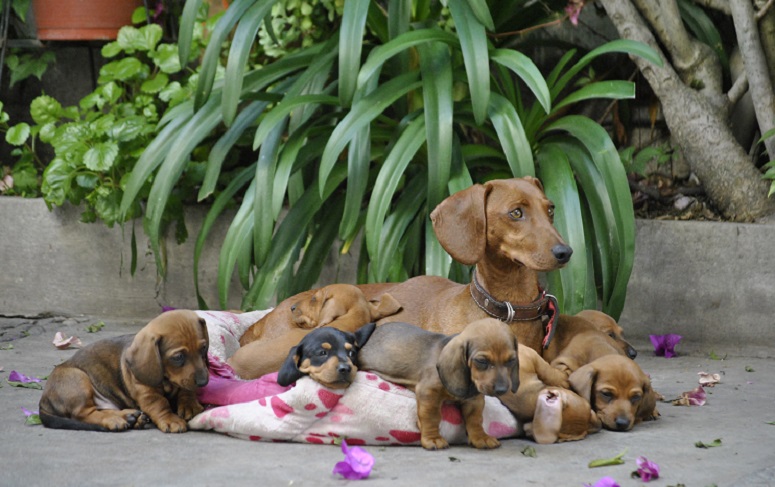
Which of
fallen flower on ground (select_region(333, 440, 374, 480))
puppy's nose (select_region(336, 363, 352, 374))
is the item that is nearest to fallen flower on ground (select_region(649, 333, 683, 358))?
puppy's nose (select_region(336, 363, 352, 374))

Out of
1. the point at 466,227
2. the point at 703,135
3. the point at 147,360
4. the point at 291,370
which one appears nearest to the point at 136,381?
the point at 147,360

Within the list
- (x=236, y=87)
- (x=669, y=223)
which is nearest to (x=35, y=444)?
(x=236, y=87)

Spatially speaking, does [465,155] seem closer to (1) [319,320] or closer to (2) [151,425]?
(1) [319,320]

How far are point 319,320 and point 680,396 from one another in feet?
4.34

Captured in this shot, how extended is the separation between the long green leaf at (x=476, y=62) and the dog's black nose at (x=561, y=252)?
1.08m

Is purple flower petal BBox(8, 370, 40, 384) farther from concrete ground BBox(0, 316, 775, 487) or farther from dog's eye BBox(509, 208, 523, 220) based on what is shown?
dog's eye BBox(509, 208, 523, 220)

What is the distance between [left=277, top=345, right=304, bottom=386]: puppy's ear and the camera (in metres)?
3.09

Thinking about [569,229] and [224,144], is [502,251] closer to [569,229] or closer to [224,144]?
[569,229]

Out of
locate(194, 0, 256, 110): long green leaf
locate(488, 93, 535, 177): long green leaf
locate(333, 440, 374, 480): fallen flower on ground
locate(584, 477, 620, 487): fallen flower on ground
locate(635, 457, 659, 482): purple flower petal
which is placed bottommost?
locate(635, 457, 659, 482): purple flower petal

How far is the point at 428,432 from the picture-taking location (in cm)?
298

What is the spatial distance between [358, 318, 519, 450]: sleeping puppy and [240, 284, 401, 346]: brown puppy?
0.28 metres

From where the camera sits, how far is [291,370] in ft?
10.1

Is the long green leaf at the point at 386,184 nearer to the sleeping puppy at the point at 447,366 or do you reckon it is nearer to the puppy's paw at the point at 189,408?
the sleeping puppy at the point at 447,366

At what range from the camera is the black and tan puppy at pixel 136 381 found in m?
3.07
